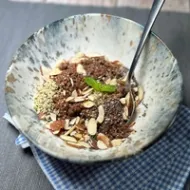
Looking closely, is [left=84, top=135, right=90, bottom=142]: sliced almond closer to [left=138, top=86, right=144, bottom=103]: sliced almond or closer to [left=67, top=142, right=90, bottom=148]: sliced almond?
[left=67, top=142, right=90, bottom=148]: sliced almond

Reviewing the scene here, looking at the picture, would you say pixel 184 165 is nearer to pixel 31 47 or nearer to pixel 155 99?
pixel 155 99

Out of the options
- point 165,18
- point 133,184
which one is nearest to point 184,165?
point 133,184

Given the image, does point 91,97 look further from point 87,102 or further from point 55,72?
point 55,72

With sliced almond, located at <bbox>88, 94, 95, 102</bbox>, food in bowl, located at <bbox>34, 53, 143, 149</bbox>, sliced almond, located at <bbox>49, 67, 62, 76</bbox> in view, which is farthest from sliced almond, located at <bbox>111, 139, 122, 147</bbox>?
sliced almond, located at <bbox>49, 67, 62, 76</bbox>

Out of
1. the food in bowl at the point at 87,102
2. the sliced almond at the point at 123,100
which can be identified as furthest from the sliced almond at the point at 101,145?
the sliced almond at the point at 123,100

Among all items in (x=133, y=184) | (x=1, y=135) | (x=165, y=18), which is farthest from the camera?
(x=165, y=18)

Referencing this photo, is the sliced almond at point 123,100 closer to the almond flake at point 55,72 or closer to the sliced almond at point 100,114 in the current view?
the sliced almond at point 100,114
